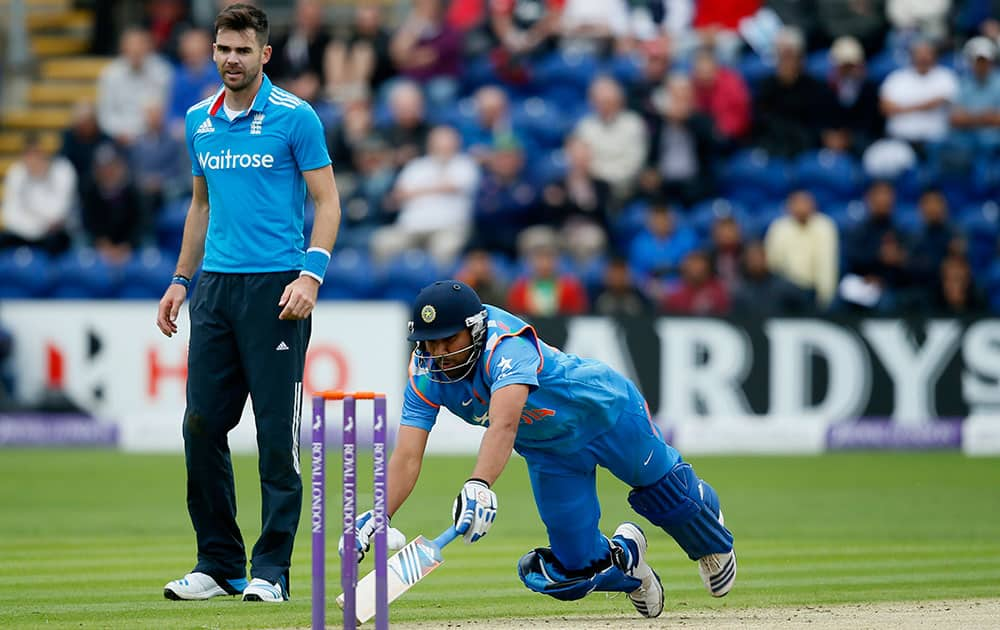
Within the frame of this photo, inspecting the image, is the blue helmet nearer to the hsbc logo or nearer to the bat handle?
the bat handle

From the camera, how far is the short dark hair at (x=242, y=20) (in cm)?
657

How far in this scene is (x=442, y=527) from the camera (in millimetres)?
10164

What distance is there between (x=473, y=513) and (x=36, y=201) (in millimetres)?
12882

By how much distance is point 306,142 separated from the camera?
22.0 feet

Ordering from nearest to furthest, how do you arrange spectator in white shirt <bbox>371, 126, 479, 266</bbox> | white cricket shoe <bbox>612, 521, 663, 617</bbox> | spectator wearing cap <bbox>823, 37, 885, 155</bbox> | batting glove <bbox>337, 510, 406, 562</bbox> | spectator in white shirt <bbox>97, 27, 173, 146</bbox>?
batting glove <bbox>337, 510, 406, 562</bbox>
white cricket shoe <bbox>612, 521, 663, 617</bbox>
spectator in white shirt <bbox>371, 126, 479, 266</bbox>
spectator wearing cap <bbox>823, 37, 885, 155</bbox>
spectator in white shirt <bbox>97, 27, 173, 146</bbox>

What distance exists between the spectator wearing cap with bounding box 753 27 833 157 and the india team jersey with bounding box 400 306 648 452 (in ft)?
34.7

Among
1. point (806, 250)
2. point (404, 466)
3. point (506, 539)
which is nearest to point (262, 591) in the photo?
point (404, 466)

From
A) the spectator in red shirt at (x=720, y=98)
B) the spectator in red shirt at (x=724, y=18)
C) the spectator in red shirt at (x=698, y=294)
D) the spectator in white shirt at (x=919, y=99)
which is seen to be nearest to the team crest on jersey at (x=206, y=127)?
the spectator in red shirt at (x=698, y=294)

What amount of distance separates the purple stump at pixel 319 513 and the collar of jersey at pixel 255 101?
1.84 metres

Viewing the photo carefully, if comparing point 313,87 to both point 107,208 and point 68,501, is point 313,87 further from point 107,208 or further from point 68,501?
point 68,501

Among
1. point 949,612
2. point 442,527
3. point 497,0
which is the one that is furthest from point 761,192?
point 949,612

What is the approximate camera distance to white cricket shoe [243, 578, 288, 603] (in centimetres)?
662

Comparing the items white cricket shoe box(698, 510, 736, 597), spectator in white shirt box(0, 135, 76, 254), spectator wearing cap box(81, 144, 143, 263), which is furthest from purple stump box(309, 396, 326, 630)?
spectator in white shirt box(0, 135, 76, 254)

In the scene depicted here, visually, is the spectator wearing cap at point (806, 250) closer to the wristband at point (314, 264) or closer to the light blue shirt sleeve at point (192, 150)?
the light blue shirt sleeve at point (192, 150)
